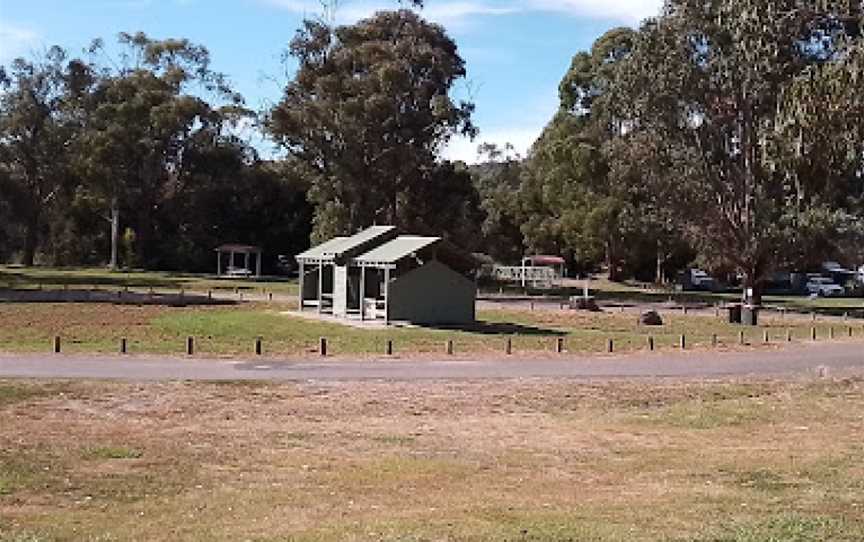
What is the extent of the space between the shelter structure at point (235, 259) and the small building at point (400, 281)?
44574 mm

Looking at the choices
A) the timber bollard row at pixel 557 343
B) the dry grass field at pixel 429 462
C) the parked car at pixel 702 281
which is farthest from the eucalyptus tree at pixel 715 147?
the dry grass field at pixel 429 462

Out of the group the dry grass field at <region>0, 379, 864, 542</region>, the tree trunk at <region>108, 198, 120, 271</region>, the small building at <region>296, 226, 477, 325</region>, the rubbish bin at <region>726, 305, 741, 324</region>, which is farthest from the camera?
the tree trunk at <region>108, 198, 120, 271</region>

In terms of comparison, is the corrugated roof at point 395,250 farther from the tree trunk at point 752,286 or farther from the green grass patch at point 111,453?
the green grass patch at point 111,453

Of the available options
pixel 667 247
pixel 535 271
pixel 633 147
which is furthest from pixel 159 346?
pixel 667 247

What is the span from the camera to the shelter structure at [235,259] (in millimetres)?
95812

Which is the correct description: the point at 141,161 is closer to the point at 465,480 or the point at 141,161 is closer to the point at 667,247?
the point at 667,247

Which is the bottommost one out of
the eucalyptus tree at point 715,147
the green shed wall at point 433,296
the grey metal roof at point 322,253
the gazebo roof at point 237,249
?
the green shed wall at point 433,296

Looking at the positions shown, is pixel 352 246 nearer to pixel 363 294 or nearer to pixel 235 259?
pixel 363 294

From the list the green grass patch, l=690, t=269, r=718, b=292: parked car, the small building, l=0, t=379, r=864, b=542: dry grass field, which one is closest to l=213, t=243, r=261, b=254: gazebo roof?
l=690, t=269, r=718, b=292: parked car

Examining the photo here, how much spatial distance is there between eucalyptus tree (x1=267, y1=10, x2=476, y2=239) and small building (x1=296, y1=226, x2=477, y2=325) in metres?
25.5

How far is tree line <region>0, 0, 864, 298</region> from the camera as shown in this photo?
111 feet

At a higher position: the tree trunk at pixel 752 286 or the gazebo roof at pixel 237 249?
the gazebo roof at pixel 237 249

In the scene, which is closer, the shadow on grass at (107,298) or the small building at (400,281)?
the small building at (400,281)

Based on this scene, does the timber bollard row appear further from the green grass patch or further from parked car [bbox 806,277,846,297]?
parked car [bbox 806,277,846,297]
